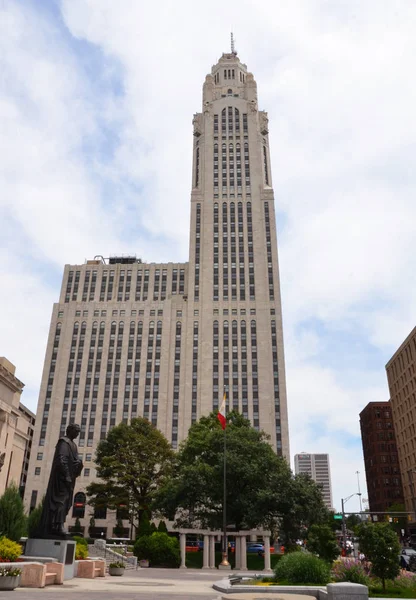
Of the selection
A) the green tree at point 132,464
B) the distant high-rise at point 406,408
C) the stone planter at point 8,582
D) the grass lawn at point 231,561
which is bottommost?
the grass lawn at point 231,561

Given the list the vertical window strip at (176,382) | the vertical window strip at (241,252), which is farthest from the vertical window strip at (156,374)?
the vertical window strip at (241,252)

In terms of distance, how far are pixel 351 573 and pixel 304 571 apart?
6.05ft

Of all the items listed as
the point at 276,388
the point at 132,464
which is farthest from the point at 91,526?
the point at 276,388

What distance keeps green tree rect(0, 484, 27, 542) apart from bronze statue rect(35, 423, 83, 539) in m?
6.58

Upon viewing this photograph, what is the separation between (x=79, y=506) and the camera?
284ft

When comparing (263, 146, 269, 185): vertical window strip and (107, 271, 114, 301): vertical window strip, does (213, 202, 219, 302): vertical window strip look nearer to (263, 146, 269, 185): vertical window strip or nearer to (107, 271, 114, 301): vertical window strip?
(263, 146, 269, 185): vertical window strip

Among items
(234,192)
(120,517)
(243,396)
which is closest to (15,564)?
(120,517)

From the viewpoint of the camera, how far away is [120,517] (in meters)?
77.5

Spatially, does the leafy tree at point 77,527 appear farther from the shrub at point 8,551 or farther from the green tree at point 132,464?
the shrub at point 8,551

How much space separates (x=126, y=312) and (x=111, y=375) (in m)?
14.2

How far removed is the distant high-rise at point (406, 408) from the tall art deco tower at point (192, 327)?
71.6 ft

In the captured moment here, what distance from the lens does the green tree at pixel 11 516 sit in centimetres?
2580

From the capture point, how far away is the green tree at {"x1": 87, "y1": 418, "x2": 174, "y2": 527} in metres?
62.9

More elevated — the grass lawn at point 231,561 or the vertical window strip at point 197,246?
the vertical window strip at point 197,246
